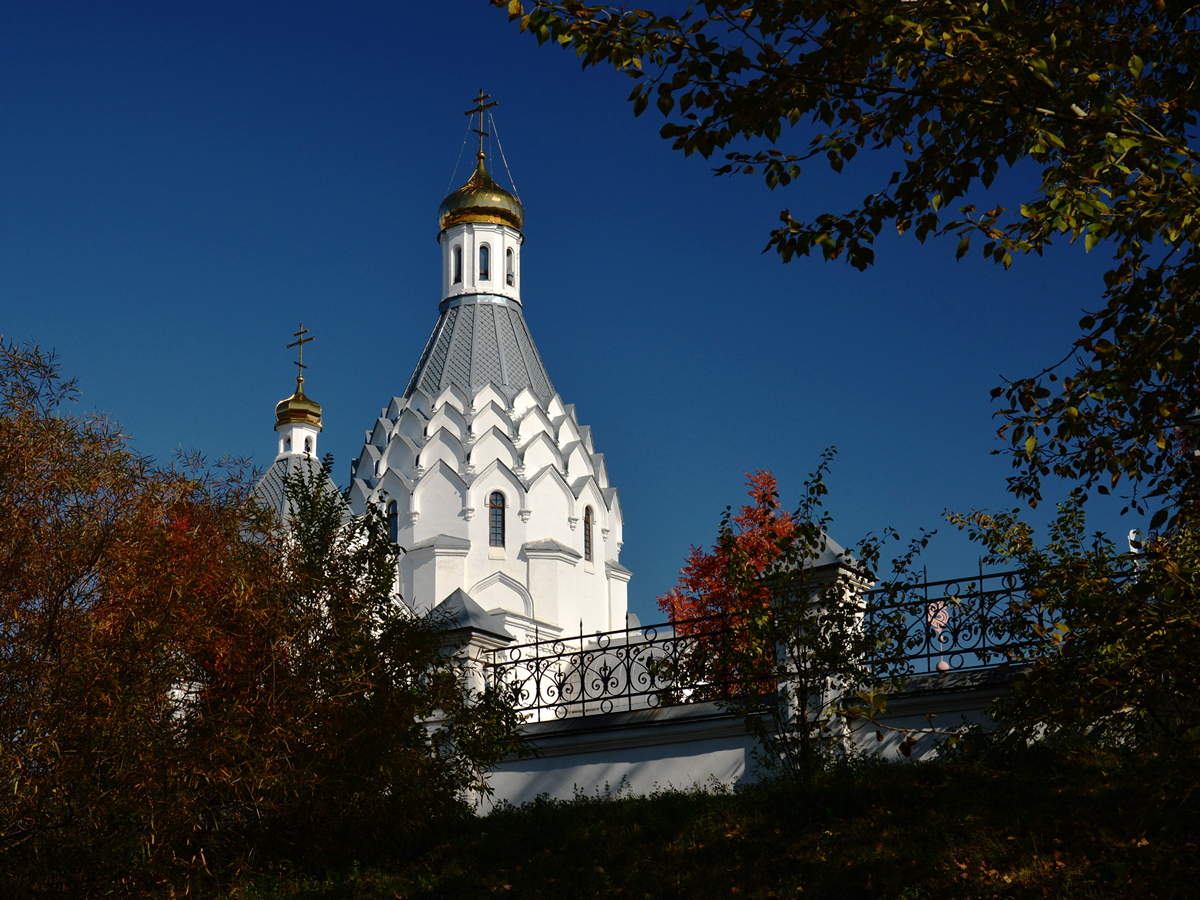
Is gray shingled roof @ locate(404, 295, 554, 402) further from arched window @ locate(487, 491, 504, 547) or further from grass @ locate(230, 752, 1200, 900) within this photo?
grass @ locate(230, 752, 1200, 900)

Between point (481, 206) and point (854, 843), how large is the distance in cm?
2807

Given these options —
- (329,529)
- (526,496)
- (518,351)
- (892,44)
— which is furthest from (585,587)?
(892,44)

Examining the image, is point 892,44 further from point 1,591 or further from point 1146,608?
point 1,591

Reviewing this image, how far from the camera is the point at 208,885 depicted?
8.43m

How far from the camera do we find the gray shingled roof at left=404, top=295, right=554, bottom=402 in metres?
31.8

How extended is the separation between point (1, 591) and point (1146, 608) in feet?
20.4

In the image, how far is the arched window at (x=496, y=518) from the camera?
1188 inches

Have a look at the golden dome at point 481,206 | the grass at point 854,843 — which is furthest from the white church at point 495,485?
the grass at point 854,843

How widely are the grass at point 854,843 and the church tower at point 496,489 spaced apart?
64.2ft

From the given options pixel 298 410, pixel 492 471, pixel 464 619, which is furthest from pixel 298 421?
pixel 464 619

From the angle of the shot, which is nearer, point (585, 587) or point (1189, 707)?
point (1189, 707)

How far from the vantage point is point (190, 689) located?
28.2 feet

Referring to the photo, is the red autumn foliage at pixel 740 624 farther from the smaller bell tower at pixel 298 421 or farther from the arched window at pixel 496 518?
the smaller bell tower at pixel 298 421

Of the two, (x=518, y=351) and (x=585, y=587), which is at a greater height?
(x=518, y=351)
